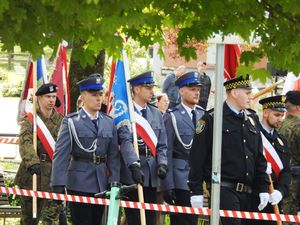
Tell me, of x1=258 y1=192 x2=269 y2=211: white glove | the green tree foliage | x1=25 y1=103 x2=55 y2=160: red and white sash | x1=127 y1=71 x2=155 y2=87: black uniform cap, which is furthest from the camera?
x1=25 y1=103 x2=55 y2=160: red and white sash

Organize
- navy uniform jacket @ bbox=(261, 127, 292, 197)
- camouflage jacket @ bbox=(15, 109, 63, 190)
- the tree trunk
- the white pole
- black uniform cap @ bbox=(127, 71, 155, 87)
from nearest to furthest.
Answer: the white pole < navy uniform jacket @ bbox=(261, 127, 292, 197) < black uniform cap @ bbox=(127, 71, 155, 87) < camouflage jacket @ bbox=(15, 109, 63, 190) < the tree trunk

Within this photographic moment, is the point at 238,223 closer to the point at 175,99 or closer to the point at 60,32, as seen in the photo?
the point at 60,32

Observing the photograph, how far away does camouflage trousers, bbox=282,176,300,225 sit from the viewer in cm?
1314

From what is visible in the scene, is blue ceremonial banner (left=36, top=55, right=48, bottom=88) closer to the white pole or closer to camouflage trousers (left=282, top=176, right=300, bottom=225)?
camouflage trousers (left=282, top=176, right=300, bottom=225)

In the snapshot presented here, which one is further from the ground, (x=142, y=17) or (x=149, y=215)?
(x=142, y=17)

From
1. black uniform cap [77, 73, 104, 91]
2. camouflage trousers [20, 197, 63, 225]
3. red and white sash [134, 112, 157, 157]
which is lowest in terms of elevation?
camouflage trousers [20, 197, 63, 225]

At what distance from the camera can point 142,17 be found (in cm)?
710

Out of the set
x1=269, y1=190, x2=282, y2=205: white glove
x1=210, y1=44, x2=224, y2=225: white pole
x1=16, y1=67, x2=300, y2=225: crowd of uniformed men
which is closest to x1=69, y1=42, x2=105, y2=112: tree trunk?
x1=16, y1=67, x2=300, y2=225: crowd of uniformed men

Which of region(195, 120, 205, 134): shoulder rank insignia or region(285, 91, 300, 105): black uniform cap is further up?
region(285, 91, 300, 105): black uniform cap

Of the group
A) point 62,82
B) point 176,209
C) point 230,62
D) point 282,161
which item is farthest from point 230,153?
point 62,82

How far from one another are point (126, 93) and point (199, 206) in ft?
6.92

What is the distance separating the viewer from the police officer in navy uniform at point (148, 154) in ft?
40.6

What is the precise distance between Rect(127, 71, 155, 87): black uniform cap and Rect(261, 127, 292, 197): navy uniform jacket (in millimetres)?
1445

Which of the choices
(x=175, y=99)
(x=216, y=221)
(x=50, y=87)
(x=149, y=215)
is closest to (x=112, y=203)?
(x=216, y=221)
